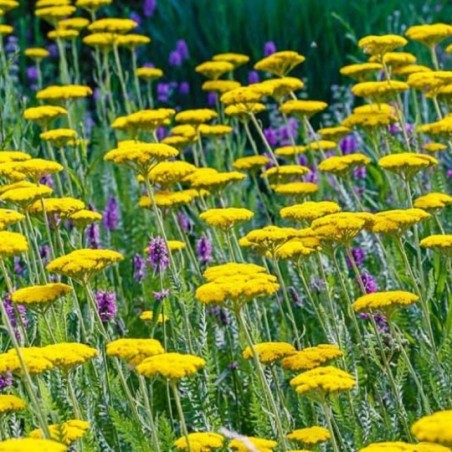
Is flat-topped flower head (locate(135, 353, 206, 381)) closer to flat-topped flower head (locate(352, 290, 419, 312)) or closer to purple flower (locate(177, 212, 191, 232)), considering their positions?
flat-topped flower head (locate(352, 290, 419, 312))

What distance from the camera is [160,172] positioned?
3.18 metres

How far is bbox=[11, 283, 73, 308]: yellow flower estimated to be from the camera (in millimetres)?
2471

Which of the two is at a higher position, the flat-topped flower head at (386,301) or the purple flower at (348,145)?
the flat-topped flower head at (386,301)

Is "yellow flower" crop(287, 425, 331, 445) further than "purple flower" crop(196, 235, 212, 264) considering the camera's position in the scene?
No

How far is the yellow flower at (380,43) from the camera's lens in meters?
3.74

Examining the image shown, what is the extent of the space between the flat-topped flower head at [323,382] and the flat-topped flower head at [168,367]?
0.60 feet

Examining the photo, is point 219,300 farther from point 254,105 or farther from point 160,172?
point 254,105

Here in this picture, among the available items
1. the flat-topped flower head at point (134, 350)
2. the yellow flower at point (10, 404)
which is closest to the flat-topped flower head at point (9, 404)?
the yellow flower at point (10, 404)

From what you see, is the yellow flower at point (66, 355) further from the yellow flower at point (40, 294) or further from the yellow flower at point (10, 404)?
the yellow flower at point (40, 294)

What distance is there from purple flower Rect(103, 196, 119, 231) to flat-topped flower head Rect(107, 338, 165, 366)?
7.10 feet

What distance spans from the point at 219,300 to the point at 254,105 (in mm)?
1667

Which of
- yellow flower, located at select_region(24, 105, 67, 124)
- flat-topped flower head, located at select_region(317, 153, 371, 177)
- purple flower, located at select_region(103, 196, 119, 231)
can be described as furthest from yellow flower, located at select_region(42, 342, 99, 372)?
purple flower, located at select_region(103, 196, 119, 231)

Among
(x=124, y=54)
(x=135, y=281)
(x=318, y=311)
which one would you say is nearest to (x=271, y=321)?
(x=135, y=281)

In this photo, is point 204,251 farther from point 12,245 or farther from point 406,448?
point 406,448
